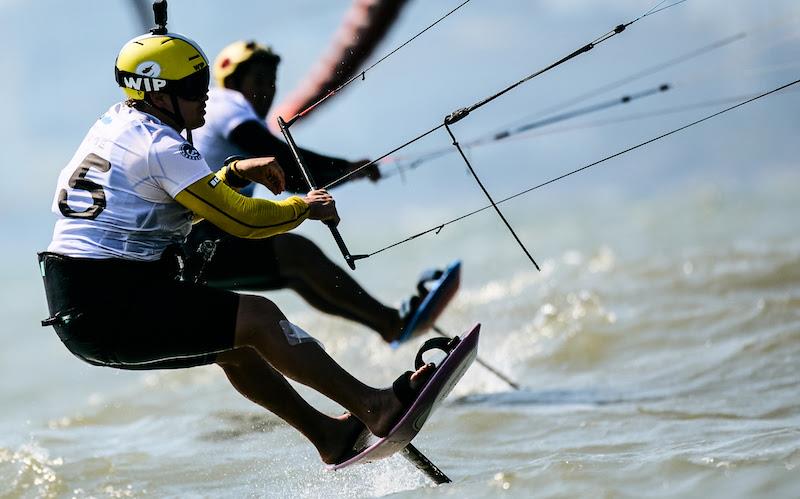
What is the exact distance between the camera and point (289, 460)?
569cm

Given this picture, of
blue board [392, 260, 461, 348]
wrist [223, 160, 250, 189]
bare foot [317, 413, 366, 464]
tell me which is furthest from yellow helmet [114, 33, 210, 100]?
blue board [392, 260, 461, 348]

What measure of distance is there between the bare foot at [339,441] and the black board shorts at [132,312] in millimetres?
664

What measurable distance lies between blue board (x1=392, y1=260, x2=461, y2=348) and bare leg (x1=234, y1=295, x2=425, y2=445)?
93.0 inches

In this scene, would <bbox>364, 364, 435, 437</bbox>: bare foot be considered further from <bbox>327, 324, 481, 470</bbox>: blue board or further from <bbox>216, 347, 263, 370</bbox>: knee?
<bbox>216, 347, 263, 370</bbox>: knee

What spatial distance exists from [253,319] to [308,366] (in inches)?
10.9

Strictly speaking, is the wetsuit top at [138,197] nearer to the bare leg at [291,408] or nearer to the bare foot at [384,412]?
the bare leg at [291,408]

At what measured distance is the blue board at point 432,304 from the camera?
22.7 ft

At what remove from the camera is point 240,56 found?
646 cm

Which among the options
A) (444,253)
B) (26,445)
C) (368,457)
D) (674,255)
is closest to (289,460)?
(368,457)

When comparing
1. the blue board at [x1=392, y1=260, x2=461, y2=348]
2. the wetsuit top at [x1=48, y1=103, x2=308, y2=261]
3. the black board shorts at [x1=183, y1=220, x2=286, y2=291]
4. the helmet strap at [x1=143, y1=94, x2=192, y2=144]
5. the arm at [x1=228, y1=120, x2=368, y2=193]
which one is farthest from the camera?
the blue board at [x1=392, y1=260, x2=461, y2=348]

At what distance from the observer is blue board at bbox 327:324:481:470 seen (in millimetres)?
4461

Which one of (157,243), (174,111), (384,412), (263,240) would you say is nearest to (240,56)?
(263,240)

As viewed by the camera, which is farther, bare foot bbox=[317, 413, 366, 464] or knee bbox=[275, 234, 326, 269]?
knee bbox=[275, 234, 326, 269]

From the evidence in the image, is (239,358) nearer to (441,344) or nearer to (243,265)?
(441,344)
